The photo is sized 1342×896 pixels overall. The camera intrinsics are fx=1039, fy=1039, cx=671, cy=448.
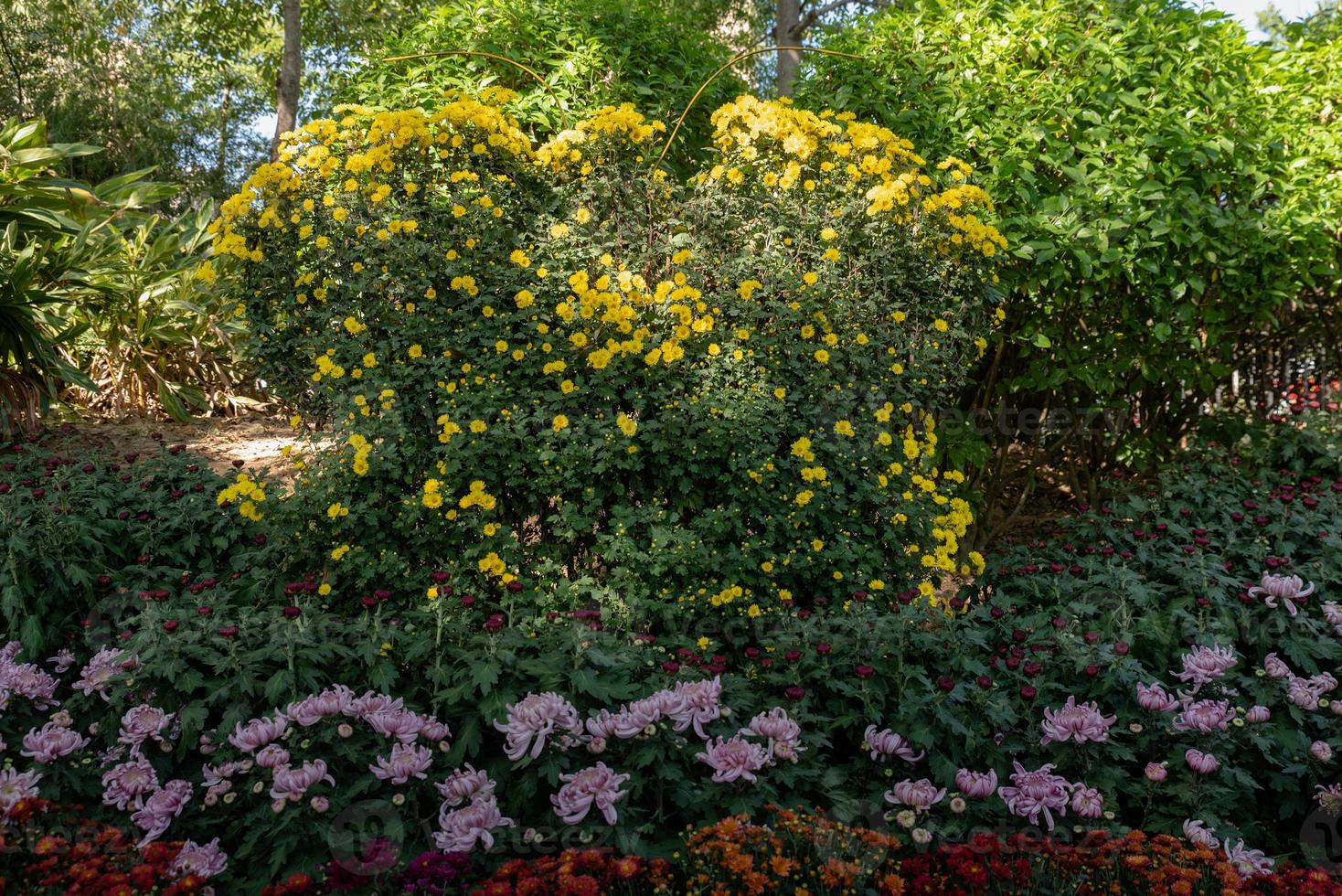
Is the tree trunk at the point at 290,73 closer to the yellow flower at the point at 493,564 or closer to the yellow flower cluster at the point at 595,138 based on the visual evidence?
the yellow flower cluster at the point at 595,138

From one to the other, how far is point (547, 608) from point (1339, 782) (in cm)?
221

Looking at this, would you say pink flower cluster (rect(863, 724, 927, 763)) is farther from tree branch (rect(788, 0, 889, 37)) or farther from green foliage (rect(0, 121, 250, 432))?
tree branch (rect(788, 0, 889, 37))

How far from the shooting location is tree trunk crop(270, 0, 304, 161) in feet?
29.7

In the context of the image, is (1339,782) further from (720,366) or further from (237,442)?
(237,442)

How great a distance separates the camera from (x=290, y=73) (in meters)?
9.16

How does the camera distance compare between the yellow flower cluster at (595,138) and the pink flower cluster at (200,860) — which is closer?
the pink flower cluster at (200,860)

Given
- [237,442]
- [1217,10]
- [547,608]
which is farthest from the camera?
[237,442]

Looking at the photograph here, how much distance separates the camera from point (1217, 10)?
4.81 meters

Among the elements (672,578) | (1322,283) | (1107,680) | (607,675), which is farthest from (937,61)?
(607,675)

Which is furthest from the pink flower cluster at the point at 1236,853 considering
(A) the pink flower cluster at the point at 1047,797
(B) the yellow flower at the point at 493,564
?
(B) the yellow flower at the point at 493,564

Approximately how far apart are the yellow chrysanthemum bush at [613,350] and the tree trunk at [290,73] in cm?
548

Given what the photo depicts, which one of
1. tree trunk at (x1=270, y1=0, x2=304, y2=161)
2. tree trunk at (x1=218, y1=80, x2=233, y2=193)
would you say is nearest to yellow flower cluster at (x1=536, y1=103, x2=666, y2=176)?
tree trunk at (x1=270, y1=0, x2=304, y2=161)

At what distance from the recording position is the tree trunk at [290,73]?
904 cm

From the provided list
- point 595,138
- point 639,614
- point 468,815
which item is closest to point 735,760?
point 468,815
